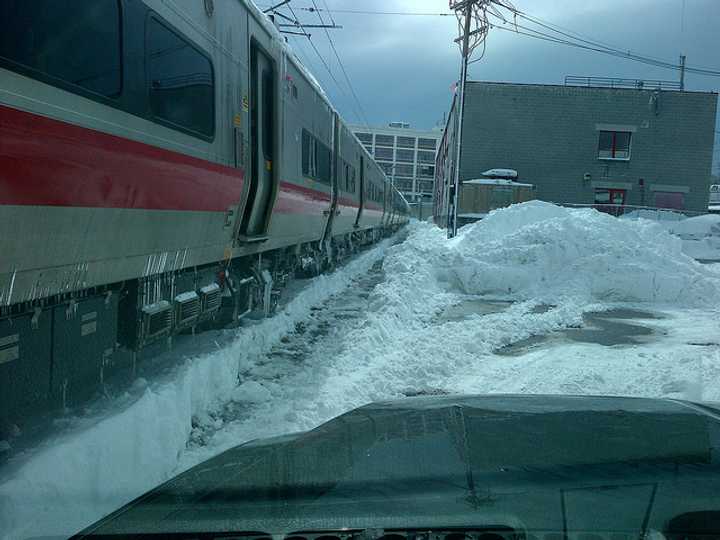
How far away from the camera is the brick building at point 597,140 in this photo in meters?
32.3

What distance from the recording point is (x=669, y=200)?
108 feet

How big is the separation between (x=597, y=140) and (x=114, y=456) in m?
32.2

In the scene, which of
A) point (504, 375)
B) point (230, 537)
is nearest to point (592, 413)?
point (230, 537)

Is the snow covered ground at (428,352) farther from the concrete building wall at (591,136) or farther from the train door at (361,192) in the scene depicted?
the concrete building wall at (591,136)

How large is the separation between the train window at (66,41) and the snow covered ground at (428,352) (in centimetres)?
202

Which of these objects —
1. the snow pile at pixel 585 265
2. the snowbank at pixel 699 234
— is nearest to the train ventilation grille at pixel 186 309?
the snow pile at pixel 585 265

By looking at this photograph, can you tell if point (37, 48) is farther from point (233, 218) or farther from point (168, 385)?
point (233, 218)

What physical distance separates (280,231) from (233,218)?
2351 mm

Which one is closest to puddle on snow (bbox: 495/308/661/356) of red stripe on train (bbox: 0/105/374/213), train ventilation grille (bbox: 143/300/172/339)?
train ventilation grille (bbox: 143/300/172/339)

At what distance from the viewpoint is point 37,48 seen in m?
3.42

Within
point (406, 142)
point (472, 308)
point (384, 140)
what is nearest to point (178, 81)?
point (472, 308)

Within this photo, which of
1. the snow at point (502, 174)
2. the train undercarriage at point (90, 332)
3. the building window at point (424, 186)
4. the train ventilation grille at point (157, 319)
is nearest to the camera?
the train undercarriage at point (90, 332)

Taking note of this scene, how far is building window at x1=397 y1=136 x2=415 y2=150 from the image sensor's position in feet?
364

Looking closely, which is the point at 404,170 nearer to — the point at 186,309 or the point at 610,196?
the point at 610,196
